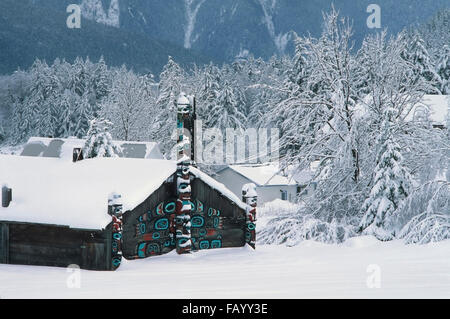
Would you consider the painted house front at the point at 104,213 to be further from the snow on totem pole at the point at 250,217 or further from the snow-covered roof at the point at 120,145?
the snow-covered roof at the point at 120,145

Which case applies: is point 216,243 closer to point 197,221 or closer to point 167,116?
point 197,221

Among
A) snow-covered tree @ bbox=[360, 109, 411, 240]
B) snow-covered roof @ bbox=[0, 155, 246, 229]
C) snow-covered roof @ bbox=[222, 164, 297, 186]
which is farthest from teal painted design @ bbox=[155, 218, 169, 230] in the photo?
snow-covered roof @ bbox=[222, 164, 297, 186]

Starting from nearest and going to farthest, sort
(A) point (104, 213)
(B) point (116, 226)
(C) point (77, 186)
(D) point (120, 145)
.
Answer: (B) point (116, 226) → (A) point (104, 213) → (C) point (77, 186) → (D) point (120, 145)

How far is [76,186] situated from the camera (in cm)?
1742

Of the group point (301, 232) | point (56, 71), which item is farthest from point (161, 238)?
point (56, 71)

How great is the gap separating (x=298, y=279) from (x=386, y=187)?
867cm

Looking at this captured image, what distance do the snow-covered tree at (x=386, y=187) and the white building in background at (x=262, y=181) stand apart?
83.2 ft

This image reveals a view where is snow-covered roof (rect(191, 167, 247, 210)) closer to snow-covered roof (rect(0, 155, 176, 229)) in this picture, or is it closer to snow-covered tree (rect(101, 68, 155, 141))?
snow-covered roof (rect(0, 155, 176, 229))

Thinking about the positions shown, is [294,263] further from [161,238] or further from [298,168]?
[298,168]

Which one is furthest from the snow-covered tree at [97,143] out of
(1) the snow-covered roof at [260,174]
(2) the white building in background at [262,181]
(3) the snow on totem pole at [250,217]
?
(3) the snow on totem pole at [250,217]

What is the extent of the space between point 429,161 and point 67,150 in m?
12.7

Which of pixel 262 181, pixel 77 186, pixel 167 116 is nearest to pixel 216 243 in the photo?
pixel 77 186

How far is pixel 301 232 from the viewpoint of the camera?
61.9 feet

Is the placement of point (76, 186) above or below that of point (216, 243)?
above
